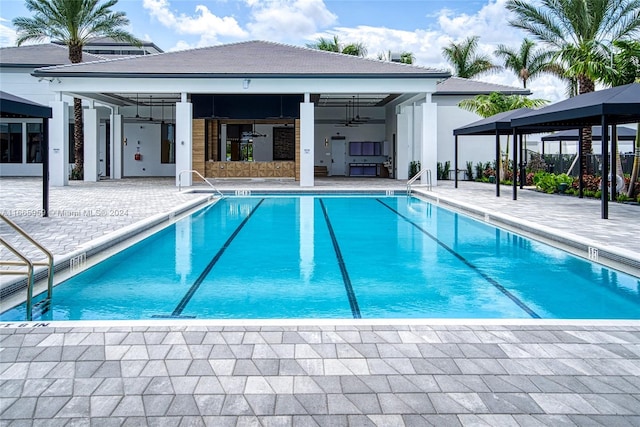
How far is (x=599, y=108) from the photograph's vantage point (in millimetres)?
11125

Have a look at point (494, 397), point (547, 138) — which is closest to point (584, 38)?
point (547, 138)

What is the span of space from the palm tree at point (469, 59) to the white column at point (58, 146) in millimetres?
25746

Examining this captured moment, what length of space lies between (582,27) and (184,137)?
14.4 metres

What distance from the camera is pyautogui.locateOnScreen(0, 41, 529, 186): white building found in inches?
828

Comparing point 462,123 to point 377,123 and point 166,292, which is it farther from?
point 166,292

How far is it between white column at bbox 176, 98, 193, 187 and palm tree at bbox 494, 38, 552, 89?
923 inches

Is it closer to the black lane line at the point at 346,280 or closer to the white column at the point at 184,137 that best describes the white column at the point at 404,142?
the white column at the point at 184,137

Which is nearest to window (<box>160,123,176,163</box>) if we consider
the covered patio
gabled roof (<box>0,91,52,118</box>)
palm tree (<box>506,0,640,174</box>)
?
the covered patio

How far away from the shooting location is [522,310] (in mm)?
5508

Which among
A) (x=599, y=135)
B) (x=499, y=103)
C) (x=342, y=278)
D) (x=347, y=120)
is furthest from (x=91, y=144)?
(x=342, y=278)

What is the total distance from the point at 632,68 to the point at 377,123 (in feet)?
57.3

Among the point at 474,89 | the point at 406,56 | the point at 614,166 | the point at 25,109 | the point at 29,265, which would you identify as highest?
the point at 406,56

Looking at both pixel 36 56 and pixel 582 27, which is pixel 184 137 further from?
pixel 582 27

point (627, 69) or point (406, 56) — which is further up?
point (406, 56)
